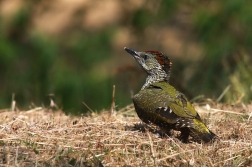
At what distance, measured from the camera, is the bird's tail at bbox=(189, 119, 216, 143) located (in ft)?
17.7

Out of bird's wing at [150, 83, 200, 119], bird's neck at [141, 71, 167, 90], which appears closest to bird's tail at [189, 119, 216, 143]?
bird's wing at [150, 83, 200, 119]

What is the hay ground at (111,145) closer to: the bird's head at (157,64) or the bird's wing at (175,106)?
the bird's wing at (175,106)

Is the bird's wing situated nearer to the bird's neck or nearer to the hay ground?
the hay ground

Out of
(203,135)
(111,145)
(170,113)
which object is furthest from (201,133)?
(111,145)

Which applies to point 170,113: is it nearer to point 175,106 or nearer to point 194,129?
point 175,106

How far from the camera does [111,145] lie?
16.7 ft

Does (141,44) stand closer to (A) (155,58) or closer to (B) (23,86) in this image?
(B) (23,86)

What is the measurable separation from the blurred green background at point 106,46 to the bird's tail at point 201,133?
11.4 feet

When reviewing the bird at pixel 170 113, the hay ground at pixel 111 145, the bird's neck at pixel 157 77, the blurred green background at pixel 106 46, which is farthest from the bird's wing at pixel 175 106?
the blurred green background at pixel 106 46

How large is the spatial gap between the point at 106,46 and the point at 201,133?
8462 mm

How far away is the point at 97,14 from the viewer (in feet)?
50.9

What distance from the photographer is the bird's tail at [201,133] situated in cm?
539

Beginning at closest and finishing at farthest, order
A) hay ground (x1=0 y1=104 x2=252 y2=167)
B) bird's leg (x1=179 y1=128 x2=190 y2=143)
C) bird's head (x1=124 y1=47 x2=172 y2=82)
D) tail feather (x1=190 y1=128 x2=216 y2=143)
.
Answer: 1. hay ground (x1=0 y1=104 x2=252 y2=167)
2. tail feather (x1=190 y1=128 x2=216 y2=143)
3. bird's leg (x1=179 y1=128 x2=190 y2=143)
4. bird's head (x1=124 y1=47 x2=172 y2=82)

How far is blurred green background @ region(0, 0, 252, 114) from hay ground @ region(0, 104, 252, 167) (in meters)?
3.35
